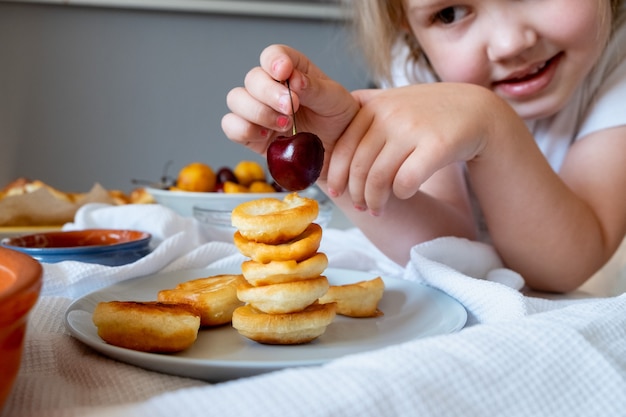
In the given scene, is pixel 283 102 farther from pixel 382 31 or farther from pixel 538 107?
pixel 382 31

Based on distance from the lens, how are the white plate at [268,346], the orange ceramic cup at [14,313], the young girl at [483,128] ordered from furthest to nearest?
the young girl at [483,128] → the white plate at [268,346] → the orange ceramic cup at [14,313]

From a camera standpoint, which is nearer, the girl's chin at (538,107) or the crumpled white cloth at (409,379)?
the crumpled white cloth at (409,379)

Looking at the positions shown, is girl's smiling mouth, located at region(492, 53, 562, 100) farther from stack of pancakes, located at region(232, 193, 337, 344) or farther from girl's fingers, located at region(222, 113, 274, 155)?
stack of pancakes, located at region(232, 193, 337, 344)

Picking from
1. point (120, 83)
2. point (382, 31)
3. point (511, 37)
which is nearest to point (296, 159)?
point (511, 37)

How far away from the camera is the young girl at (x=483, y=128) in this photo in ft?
2.00

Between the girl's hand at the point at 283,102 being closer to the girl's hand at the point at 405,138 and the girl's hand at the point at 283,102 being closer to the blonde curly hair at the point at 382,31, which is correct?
the girl's hand at the point at 405,138

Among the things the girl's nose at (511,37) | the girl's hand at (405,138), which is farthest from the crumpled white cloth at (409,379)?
the girl's nose at (511,37)

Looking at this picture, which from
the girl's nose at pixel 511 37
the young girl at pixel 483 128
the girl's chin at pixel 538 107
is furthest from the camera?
the girl's chin at pixel 538 107

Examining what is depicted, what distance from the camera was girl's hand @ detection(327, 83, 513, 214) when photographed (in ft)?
1.97

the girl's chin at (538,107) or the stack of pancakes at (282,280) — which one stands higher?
the girl's chin at (538,107)

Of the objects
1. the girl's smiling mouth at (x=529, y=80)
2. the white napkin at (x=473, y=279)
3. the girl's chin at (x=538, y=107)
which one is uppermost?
the girl's smiling mouth at (x=529, y=80)

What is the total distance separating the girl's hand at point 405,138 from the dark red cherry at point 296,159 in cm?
11

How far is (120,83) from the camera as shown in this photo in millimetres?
2387

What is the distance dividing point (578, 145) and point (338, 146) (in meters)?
0.54
